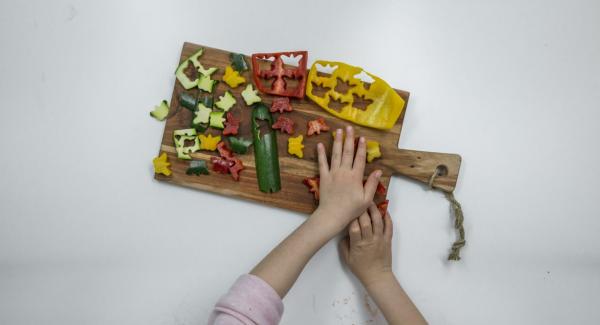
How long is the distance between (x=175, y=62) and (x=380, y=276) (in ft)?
2.06

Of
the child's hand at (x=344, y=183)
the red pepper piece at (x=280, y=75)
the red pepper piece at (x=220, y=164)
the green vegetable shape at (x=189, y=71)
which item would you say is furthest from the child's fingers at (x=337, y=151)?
the green vegetable shape at (x=189, y=71)

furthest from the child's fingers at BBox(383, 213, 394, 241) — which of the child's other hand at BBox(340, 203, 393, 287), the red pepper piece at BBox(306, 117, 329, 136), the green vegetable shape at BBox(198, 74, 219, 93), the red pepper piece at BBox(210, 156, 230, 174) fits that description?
the green vegetable shape at BBox(198, 74, 219, 93)

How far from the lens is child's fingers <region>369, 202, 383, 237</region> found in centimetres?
92

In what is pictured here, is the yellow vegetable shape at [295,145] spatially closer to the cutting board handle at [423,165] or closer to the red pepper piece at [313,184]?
the red pepper piece at [313,184]

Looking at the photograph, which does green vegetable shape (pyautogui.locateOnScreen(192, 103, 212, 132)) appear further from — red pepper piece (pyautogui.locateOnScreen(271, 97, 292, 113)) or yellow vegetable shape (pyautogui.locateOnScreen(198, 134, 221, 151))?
red pepper piece (pyautogui.locateOnScreen(271, 97, 292, 113))

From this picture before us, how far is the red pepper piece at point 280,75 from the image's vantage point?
0.94m

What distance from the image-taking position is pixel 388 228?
0.94 metres

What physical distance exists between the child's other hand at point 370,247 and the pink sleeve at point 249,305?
8.1 inches

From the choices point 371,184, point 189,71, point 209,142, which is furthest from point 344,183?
point 189,71

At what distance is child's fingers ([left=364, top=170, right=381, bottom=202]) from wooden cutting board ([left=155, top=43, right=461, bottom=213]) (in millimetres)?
36

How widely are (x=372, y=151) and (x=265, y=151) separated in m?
0.22
